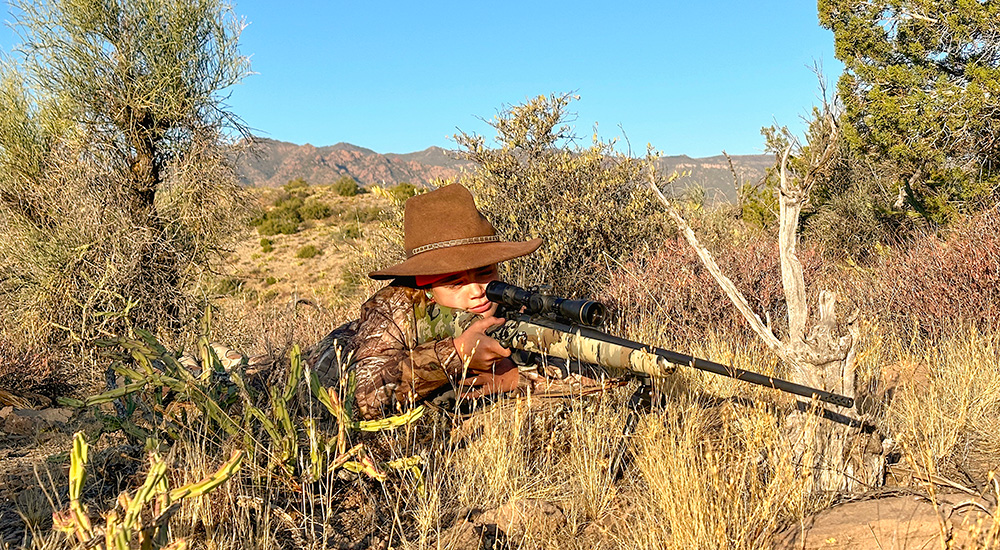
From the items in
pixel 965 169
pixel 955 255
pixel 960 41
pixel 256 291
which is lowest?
pixel 256 291

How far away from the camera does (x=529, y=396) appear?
112 inches

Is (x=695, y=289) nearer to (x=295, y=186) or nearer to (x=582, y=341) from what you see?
(x=582, y=341)

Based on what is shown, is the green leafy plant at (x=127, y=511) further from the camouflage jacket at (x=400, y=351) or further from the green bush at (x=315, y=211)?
the green bush at (x=315, y=211)

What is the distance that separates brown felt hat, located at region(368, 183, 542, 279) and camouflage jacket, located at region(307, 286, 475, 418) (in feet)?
0.65

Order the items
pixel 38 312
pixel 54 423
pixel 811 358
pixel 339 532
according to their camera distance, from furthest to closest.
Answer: pixel 38 312 → pixel 54 423 → pixel 811 358 → pixel 339 532

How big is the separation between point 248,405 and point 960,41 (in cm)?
1038

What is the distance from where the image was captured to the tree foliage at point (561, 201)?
7.66m

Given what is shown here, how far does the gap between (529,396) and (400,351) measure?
0.65 meters

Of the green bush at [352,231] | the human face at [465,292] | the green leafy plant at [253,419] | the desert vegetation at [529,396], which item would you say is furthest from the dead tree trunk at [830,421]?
the green bush at [352,231]

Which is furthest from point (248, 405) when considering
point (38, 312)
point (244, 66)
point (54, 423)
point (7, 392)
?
point (244, 66)

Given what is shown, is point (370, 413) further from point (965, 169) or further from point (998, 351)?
point (965, 169)

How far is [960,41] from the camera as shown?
8.89m

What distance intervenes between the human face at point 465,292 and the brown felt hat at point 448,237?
0.40ft

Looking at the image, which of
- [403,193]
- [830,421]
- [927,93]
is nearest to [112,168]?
[403,193]
